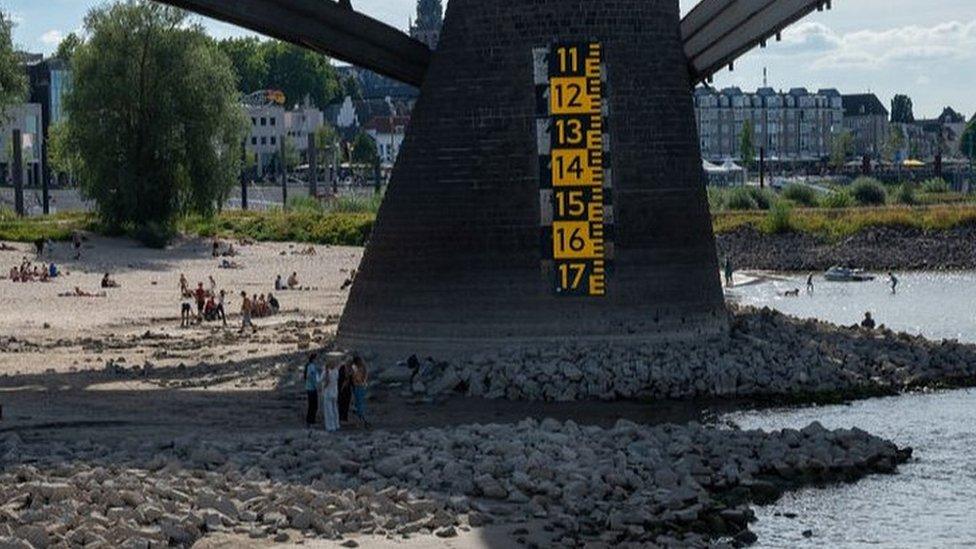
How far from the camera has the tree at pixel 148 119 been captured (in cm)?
7481

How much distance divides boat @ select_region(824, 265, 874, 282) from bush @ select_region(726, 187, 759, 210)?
2378 centimetres

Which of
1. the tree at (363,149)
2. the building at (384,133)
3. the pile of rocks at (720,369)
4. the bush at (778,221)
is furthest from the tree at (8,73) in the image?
the building at (384,133)

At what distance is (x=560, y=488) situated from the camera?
1003 inches

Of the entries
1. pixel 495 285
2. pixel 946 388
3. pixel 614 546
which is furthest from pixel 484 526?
pixel 946 388

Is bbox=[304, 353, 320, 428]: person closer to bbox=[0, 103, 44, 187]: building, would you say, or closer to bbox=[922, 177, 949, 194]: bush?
bbox=[0, 103, 44, 187]: building

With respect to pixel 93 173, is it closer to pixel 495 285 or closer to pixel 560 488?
pixel 495 285

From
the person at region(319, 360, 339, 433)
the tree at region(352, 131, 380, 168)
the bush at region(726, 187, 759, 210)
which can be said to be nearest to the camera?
the person at region(319, 360, 339, 433)

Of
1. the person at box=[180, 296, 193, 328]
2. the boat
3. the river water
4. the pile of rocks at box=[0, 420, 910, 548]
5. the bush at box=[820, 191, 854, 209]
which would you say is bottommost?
the boat

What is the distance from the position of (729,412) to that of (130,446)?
1148 cm

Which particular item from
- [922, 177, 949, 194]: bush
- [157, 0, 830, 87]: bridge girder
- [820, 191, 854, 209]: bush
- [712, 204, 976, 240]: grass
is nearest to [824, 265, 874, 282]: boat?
[712, 204, 976, 240]: grass

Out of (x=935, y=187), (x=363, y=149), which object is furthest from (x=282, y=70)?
(x=935, y=187)

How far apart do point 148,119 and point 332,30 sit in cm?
3727

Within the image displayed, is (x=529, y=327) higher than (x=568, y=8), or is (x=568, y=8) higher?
(x=568, y=8)

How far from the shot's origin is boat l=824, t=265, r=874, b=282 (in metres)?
79.8
